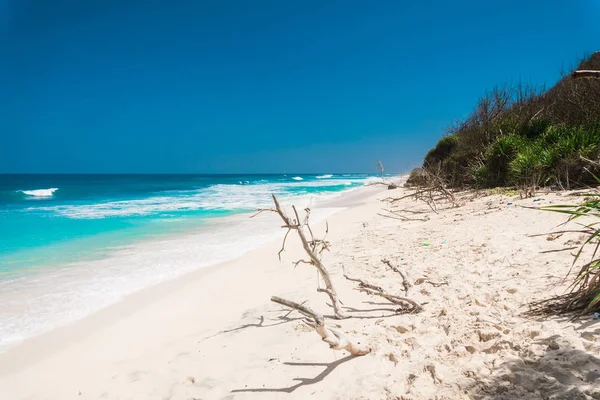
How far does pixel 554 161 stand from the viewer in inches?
332

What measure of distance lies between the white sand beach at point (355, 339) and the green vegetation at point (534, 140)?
306cm

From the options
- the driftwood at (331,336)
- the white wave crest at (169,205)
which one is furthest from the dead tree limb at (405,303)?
the white wave crest at (169,205)

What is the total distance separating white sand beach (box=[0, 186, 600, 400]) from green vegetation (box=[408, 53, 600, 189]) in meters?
3.06

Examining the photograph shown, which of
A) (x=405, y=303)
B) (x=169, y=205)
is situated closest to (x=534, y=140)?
(x=405, y=303)

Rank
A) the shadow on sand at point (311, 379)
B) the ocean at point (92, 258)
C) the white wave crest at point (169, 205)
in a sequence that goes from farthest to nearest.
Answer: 1. the white wave crest at point (169, 205)
2. the ocean at point (92, 258)
3. the shadow on sand at point (311, 379)

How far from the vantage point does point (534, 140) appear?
11273 millimetres

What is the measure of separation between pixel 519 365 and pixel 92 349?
3.86m

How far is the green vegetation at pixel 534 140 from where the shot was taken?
8055mm

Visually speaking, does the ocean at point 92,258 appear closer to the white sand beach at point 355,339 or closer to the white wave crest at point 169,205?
the white sand beach at point 355,339

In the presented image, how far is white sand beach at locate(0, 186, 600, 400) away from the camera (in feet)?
6.95

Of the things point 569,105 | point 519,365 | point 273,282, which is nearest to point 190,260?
point 273,282

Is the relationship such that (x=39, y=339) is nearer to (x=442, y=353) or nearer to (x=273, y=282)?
(x=273, y=282)

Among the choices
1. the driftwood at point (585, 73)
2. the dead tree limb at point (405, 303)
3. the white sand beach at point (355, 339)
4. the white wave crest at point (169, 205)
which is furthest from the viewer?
the white wave crest at point (169, 205)

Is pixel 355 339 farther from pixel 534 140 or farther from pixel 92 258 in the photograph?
pixel 534 140
